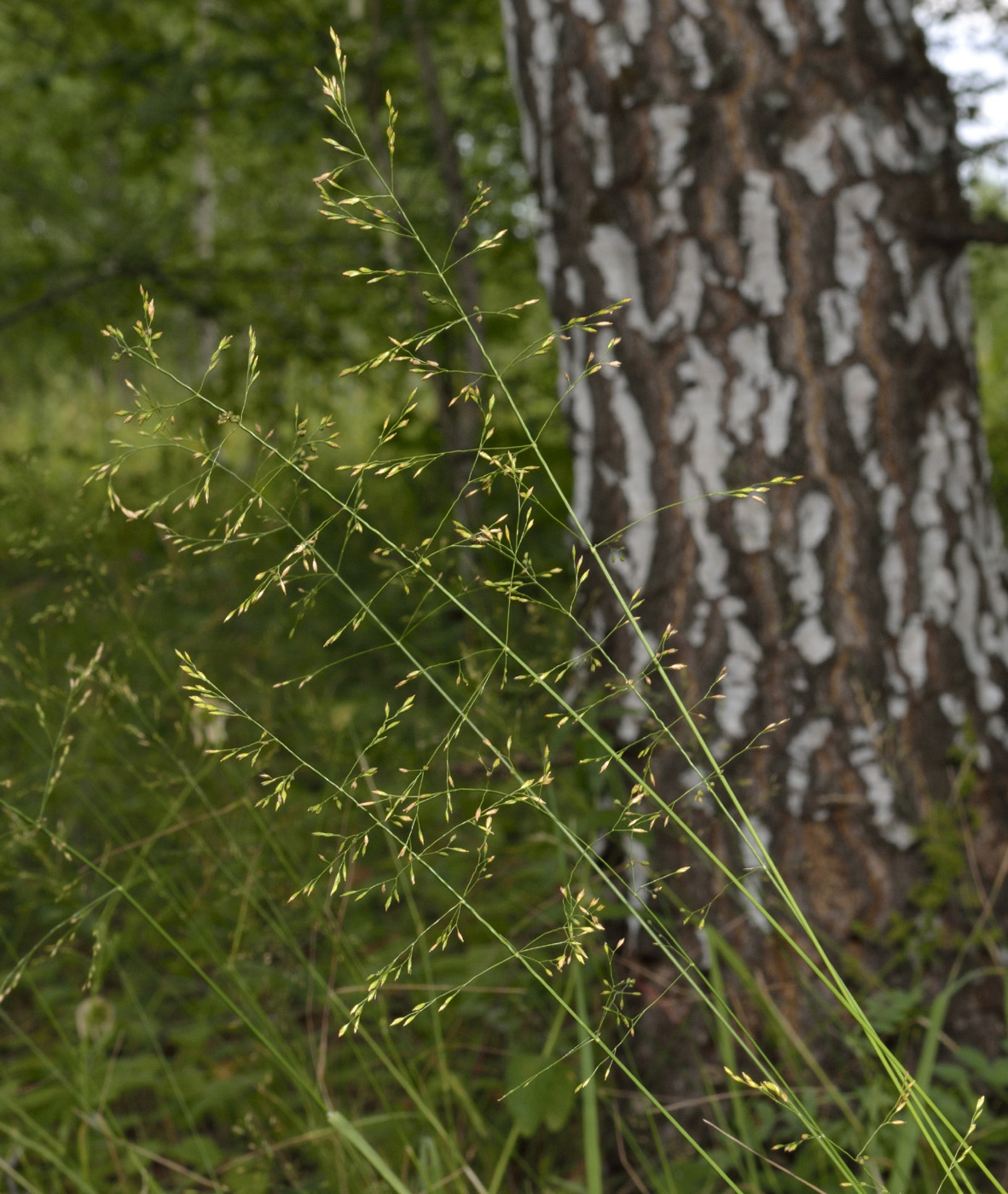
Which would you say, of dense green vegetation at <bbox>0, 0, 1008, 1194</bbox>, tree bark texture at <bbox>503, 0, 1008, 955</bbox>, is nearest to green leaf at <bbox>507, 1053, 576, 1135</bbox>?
dense green vegetation at <bbox>0, 0, 1008, 1194</bbox>

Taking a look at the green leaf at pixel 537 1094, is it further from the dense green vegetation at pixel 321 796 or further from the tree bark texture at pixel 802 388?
the tree bark texture at pixel 802 388

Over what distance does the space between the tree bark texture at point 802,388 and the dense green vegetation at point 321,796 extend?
171 millimetres

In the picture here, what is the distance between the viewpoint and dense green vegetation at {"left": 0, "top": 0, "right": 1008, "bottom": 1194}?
0.82 m

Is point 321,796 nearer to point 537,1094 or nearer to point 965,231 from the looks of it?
point 537,1094

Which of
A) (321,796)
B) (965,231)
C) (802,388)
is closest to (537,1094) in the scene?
(321,796)

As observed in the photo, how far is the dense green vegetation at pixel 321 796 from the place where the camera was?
817 millimetres

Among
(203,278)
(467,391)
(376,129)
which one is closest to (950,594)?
(467,391)

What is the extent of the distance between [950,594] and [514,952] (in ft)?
4.34

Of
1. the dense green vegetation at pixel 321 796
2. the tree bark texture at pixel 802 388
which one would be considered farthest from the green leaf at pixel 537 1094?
the tree bark texture at pixel 802 388

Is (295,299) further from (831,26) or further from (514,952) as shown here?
(514,952)

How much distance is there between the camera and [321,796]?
6.54 ft

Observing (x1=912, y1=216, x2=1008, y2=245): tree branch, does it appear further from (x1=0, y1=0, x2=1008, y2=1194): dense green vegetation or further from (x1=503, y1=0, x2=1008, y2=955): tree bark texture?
(x1=0, y1=0, x2=1008, y2=1194): dense green vegetation

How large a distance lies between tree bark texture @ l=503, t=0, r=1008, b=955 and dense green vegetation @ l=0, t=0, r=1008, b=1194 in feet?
0.56

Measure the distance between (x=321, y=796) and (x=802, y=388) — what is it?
3.99 feet
